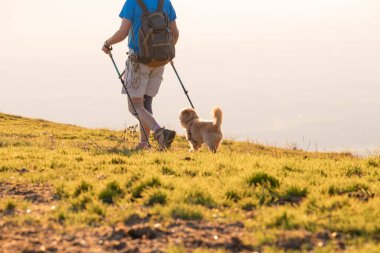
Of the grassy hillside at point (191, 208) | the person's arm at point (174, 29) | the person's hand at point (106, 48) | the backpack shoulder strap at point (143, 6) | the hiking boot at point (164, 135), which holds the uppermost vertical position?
the backpack shoulder strap at point (143, 6)

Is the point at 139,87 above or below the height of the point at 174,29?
below

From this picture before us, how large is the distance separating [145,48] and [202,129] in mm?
2695

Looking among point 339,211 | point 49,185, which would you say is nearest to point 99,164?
point 49,185

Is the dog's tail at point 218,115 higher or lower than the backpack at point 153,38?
lower

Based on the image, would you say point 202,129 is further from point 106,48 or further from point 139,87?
point 106,48

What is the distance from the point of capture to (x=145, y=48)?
12852 mm

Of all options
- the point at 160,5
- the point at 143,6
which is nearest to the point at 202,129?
the point at 160,5

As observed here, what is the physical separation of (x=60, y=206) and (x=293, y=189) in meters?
3.19

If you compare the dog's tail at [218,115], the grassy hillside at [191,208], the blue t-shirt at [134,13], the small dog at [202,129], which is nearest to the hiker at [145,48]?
the blue t-shirt at [134,13]

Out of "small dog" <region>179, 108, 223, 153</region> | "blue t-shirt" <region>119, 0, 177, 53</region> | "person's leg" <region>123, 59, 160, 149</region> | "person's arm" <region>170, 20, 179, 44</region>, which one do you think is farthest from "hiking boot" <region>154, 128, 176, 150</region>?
"person's arm" <region>170, 20, 179, 44</region>

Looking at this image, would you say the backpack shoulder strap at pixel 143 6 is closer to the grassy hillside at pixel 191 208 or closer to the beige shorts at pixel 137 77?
the beige shorts at pixel 137 77

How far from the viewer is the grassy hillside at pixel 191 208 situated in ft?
19.4

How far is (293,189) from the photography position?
307 inches

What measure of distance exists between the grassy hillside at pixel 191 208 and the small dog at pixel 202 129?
3.48 metres
